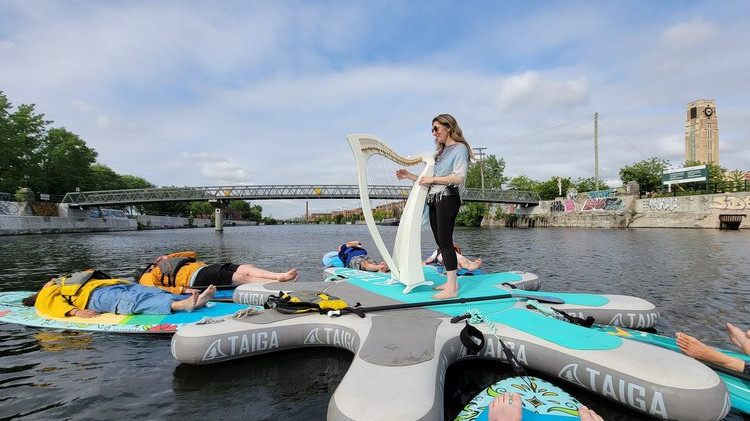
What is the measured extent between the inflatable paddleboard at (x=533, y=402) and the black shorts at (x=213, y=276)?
5.95 meters

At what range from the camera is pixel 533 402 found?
2836 mm

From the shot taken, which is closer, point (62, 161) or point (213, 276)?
point (213, 276)

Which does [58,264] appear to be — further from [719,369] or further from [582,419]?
[719,369]

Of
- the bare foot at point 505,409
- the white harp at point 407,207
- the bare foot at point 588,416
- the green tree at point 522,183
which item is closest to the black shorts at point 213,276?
the white harp at point 407,207

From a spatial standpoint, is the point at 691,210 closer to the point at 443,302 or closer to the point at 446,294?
the point at 446,294

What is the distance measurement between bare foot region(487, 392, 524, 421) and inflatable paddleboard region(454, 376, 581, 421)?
14 centimetres

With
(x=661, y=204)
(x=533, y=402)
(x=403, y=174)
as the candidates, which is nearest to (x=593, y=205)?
(x=661, y=204)

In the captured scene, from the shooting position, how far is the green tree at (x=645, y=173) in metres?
56.9

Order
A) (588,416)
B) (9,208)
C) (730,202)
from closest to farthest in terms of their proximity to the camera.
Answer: (588,416)
(730,202)
(9,208)

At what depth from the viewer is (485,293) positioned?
5.59 meters

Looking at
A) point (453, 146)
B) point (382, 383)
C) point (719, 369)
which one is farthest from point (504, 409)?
point (453, 146)

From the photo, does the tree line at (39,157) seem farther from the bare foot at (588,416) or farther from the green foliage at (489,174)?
the green foliage at (489,174)

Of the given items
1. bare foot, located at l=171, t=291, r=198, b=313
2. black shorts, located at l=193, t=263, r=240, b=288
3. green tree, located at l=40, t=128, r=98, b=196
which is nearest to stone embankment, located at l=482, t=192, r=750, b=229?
black shorts, located at l=193, t=263, r=240, b=288

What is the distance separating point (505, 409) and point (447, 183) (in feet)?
11.7
